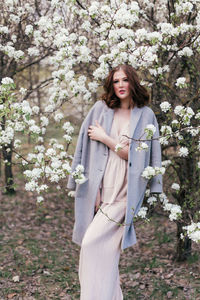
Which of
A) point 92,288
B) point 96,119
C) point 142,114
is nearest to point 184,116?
point 142,114

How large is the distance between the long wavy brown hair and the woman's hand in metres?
0.23

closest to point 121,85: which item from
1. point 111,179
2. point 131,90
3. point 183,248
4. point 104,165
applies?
point 131,90

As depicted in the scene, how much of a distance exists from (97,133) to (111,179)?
1.32 feet

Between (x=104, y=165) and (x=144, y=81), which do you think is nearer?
(x=104, y=165)

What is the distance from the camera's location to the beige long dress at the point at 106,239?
2.81 m

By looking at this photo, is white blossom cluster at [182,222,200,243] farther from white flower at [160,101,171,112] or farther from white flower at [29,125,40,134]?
white flower at [29,125,40,134]

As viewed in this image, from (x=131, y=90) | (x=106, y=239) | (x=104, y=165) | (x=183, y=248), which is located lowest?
(x=183, y=248)

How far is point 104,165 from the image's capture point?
2.93m

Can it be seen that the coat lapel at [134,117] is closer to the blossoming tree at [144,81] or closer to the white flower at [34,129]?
the blossoming tree at [144,81]

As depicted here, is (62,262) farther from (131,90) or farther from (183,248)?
(131,90)

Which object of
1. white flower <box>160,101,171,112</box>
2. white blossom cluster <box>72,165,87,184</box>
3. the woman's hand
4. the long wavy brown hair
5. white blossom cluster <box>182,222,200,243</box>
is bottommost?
white blossom cluster <box>182,222,200,243</box>

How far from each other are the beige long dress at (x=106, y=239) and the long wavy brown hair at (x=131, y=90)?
236 millimetres

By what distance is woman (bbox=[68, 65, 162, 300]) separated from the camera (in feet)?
9.28

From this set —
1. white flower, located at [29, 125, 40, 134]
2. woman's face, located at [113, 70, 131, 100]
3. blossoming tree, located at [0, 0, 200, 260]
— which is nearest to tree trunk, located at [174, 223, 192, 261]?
blossoming tree, located at [0, 0, 200, 260]
